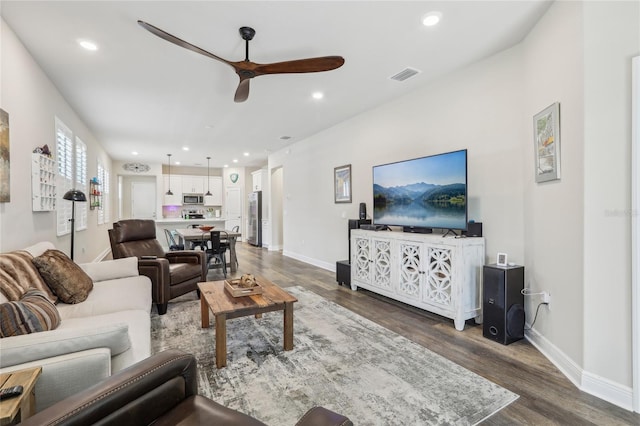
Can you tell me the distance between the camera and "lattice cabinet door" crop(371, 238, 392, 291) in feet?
12.4

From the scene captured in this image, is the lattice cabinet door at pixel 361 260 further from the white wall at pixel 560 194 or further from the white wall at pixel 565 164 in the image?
the white wall at pixel 560 194

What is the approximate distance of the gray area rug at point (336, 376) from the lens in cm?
179

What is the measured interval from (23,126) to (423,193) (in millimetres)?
4047

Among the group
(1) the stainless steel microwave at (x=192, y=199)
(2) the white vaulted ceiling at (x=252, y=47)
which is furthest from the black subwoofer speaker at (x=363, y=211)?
(1) the stainless steel microwave at (x=192, y=199)

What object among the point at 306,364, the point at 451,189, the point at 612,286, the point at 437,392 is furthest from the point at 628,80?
the point at 306,364

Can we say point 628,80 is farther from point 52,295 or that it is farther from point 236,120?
point 236,120

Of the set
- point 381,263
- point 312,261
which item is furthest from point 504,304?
point 312,261

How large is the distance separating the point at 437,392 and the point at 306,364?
36.9 inches

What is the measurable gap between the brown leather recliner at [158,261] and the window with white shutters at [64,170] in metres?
0.64

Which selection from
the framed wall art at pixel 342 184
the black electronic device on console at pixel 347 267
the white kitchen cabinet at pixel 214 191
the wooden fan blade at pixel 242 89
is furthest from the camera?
the white kitchen cabinet at pixel 214 191

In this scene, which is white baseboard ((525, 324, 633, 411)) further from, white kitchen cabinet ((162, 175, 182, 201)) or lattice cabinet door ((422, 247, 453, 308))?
white kitchen cabinet ((162, 175, 182, 201))

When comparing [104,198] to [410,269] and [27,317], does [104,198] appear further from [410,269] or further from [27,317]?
[410,269]

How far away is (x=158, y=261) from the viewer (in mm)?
3422

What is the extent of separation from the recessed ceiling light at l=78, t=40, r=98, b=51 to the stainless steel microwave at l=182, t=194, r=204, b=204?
26.4 feet
